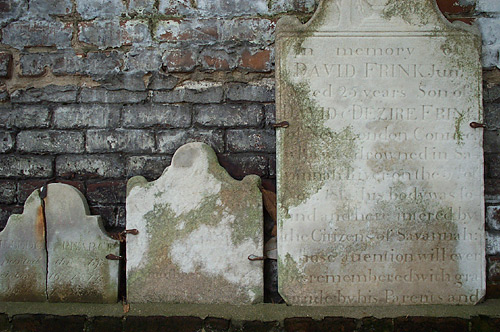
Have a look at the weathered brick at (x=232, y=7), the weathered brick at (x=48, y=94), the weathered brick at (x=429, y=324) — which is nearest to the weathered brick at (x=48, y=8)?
the weathered brick at (x=48, y=94)

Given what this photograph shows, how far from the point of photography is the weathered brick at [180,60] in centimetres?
260

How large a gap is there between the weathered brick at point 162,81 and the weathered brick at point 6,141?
83 cm

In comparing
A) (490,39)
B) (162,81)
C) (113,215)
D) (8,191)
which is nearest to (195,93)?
(162,81)

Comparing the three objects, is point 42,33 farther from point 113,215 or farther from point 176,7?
point 113,215

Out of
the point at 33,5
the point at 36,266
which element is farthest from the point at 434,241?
the point at 33,5

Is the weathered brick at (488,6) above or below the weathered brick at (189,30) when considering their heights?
above

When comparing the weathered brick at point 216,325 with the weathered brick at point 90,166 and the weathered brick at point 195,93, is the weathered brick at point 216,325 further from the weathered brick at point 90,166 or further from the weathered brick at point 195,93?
the weathered brick at point 195,93

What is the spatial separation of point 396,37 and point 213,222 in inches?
51.7

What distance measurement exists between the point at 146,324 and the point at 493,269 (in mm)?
1798

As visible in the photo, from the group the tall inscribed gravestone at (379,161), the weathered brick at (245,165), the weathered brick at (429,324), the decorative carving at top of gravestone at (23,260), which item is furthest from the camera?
the weathered brick at (245,165)

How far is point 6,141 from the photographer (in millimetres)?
2648

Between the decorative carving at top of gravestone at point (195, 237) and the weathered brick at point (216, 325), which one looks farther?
the decorative carving at top of gravestone at point (195, 237)

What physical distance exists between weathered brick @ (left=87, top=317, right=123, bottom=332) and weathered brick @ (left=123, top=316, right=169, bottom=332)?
1.4 inches

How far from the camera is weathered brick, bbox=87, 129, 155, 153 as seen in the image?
2.62 m
